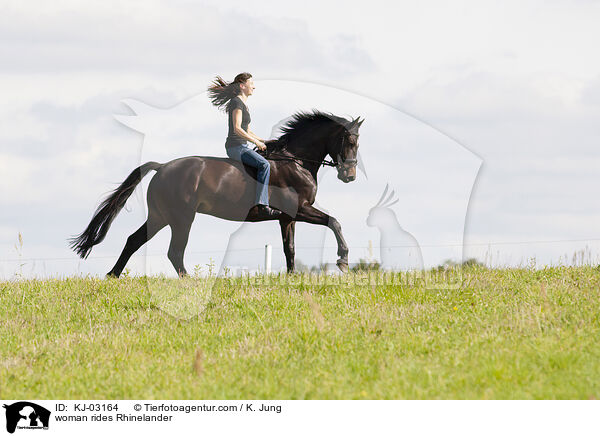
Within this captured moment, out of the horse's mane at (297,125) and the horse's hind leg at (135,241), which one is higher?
the horse's mane at (297,125)

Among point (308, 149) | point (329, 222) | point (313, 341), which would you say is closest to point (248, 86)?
point (308, 149)

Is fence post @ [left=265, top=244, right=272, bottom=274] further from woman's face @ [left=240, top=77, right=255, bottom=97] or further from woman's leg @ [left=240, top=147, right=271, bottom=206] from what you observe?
woman's face @ [left=240, top=77, right=255, bottom=97]

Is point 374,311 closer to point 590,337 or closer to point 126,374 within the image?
point 590,337

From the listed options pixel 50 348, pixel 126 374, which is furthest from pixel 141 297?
pixel 126 374

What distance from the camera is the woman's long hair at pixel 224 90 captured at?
12.3 meters

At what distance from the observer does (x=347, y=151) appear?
1355 cm

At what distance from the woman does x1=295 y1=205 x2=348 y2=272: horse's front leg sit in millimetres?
748

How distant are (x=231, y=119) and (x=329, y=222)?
2.68 meters

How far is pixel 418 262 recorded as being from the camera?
1155cm

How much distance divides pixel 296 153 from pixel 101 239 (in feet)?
14.0
